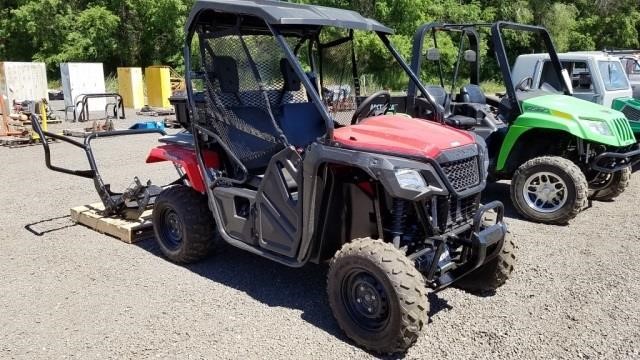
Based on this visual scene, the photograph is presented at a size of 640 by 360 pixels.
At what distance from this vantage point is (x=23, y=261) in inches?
208

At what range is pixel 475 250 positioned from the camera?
3.81 metres

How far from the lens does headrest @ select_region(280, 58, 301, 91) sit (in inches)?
179

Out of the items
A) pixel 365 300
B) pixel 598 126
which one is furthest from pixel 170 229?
pixel 598 126

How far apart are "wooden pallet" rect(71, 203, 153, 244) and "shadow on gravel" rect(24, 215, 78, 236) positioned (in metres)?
0.13

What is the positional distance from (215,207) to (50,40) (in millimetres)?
29518

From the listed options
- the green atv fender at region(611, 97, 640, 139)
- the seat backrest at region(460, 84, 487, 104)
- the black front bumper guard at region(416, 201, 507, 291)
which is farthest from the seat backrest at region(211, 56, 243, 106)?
the green atv fender at region(611, 97, 640, 139)

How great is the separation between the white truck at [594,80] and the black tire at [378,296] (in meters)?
6.46

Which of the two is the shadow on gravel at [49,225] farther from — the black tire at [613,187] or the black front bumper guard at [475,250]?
the black tire at [613,187]

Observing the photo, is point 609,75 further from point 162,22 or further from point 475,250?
point 162,22

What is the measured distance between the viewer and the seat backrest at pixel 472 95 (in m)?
7.72

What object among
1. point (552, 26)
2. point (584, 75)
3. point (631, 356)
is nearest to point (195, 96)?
point (631, 356)

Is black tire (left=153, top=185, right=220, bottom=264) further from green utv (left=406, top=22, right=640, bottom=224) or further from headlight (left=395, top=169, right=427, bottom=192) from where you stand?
green utv (left=406, top=22, right=640, bottom=224)

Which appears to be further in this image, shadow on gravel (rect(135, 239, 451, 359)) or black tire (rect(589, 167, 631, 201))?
black tire (rect(589, 167, 631, 201))

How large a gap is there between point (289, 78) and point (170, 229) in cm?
186
